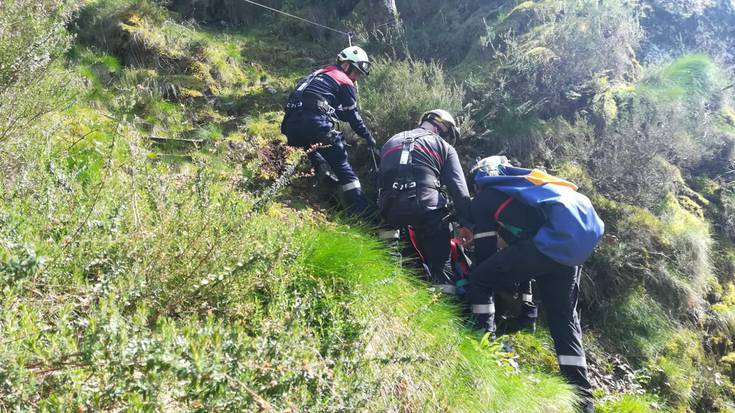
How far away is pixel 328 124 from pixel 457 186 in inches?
65.7

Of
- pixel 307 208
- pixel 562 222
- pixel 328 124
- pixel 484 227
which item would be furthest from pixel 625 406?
pixel 328 124

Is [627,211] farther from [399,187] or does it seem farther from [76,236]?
[76,236]

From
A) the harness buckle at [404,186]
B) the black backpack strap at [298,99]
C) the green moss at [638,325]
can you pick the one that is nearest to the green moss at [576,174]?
the green moss at [638,325]

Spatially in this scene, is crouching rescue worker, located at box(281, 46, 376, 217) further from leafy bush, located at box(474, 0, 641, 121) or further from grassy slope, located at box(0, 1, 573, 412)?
leafy bush, located at box(474, 0, 641, 121)

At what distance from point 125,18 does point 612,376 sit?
8.40 meters

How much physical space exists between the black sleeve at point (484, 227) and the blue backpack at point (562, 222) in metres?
0.38

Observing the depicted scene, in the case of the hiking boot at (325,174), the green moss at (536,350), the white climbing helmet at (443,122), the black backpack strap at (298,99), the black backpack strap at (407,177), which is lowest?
the green moss at (536,350)

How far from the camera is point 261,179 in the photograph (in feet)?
17.9

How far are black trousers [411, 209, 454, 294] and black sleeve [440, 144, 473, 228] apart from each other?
0.18 metres

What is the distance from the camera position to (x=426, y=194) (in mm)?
4812

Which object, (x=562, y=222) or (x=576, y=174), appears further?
(x=576, y=174)

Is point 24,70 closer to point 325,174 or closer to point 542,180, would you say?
point 325,174

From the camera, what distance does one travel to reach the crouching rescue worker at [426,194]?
4.80 meters

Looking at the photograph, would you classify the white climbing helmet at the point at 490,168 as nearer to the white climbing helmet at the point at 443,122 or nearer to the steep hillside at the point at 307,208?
the white climbing helmet at the point at 443,122
